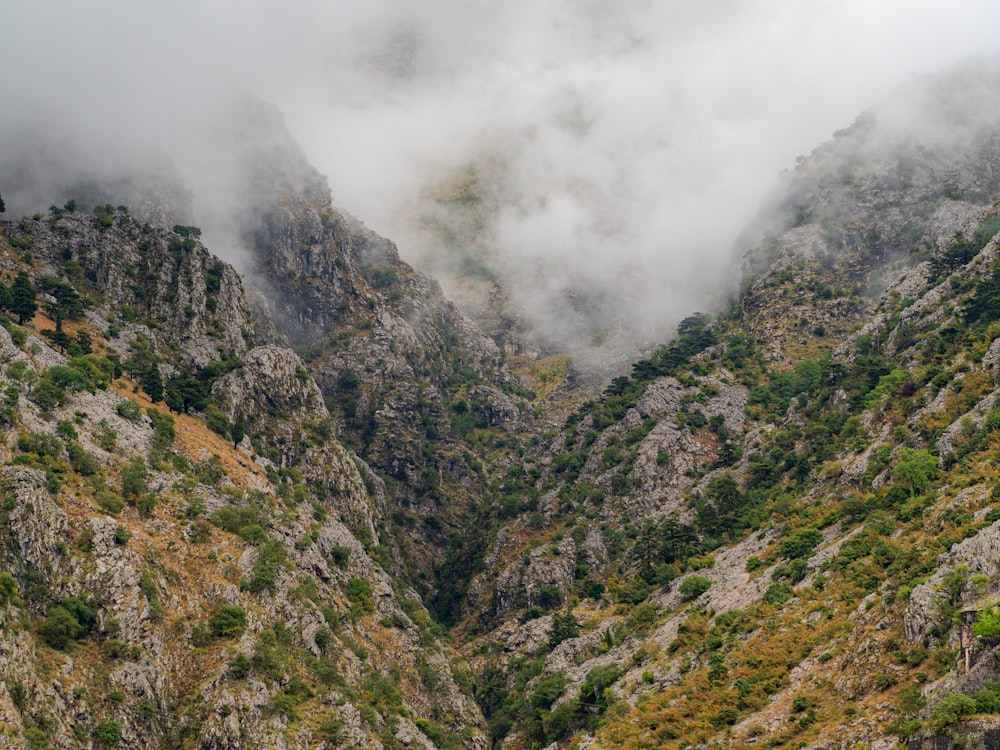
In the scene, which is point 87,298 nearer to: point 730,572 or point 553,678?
point 553,678

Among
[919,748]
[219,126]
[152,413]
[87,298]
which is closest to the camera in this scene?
[919,748]

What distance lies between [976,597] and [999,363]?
4410cm

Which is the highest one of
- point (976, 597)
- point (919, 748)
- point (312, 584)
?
point (312, 584)

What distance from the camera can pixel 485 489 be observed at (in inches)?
6521

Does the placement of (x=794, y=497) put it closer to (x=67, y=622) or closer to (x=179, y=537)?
(x=179, y=537)

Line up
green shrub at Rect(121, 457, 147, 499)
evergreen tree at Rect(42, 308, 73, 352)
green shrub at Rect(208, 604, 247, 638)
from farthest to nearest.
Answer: evergreen tree at Rect(42, 308, 73, 352)
green shrub at Rect(121, 457, 147, 499)
green shrub at Rect(208, 604, 247, 638)

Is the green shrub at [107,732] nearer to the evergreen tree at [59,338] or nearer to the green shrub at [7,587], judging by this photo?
the green shrub at [7,587]

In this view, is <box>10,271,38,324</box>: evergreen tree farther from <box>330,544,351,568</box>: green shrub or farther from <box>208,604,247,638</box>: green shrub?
<box>208,604,247,638</box>: green shrub

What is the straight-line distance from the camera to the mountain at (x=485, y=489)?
2680 inches

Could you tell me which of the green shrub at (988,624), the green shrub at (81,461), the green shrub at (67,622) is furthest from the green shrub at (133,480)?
the green shrub at (988,624)

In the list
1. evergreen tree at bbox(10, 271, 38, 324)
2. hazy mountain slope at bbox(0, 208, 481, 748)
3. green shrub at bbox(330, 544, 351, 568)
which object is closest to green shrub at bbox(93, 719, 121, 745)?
hazy mountain slope at bbox(0, 208, 481, 748)

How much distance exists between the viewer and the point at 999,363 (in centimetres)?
8638

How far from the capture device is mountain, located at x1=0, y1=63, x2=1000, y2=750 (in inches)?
2680

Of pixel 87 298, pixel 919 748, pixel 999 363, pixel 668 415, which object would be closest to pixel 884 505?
pixel 999 363
